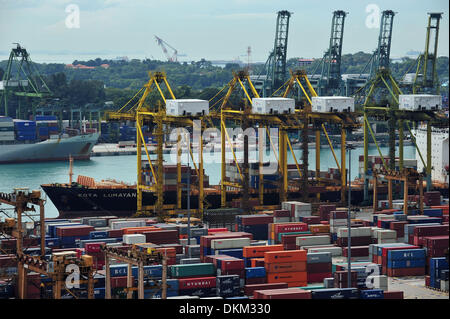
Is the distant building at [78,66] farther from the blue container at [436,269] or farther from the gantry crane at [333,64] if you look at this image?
the blue container at [436,269]

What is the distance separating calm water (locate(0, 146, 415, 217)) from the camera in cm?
4162

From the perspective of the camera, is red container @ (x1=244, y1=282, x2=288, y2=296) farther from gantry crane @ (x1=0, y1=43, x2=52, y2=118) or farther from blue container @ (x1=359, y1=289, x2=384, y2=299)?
gantry crane @ (x1=0, y1=43, x2=52, y2=118)

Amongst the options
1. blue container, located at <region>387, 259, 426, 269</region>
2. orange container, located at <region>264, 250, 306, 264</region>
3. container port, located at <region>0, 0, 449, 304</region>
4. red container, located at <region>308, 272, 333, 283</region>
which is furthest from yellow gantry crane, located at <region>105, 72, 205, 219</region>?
orange container, located at <region>264, 250, 306, 264</region>

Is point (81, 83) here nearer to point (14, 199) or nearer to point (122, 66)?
point (122, 66)

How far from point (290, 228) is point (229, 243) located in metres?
2.91

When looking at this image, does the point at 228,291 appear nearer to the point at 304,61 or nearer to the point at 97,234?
the point at 97,234

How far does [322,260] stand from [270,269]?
1442mm

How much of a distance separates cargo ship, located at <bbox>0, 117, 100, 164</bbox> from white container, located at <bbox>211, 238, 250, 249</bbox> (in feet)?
110

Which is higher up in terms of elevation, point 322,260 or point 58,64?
point 58,64

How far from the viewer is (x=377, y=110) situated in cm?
3300

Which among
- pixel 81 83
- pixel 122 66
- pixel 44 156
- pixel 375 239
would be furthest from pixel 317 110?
pixel 122 66

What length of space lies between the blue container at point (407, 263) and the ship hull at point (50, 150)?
116 ft
